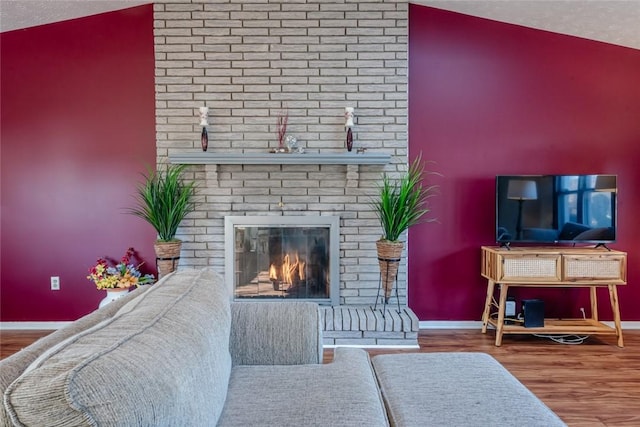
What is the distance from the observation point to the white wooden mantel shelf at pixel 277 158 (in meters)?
3.31

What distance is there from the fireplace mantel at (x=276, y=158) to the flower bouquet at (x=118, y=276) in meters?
0.93

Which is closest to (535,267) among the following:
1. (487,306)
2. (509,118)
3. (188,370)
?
(487,306)

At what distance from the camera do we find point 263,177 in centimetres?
352

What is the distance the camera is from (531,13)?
10.8 ft

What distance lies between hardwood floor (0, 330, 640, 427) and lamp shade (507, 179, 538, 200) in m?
1.10

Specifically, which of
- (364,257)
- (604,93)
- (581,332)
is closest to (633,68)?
(604,93)

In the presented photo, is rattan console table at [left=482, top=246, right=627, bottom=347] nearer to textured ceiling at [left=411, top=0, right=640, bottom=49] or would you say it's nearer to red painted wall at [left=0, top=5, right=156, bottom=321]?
textured ceiling at [left=411, top=0, right=640, bottom=49]

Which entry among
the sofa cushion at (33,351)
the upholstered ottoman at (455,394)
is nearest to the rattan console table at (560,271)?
the upholstered ottoman at (455,394)

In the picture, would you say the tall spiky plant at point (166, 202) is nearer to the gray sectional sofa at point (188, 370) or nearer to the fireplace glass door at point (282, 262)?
the fireplace glass door at point (282, 262)

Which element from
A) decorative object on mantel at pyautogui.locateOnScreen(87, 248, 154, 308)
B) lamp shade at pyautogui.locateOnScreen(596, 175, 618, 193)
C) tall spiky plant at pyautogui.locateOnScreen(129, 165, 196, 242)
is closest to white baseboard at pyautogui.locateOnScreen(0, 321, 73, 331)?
decorative object on mantel at pyautogui.locateOnScreen(87, 248, 154, 308)

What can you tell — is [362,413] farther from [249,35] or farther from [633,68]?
[633,68]

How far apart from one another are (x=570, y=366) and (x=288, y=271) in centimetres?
212

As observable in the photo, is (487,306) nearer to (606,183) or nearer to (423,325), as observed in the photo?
(423,325)

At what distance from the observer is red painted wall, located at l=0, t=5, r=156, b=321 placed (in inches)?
140
